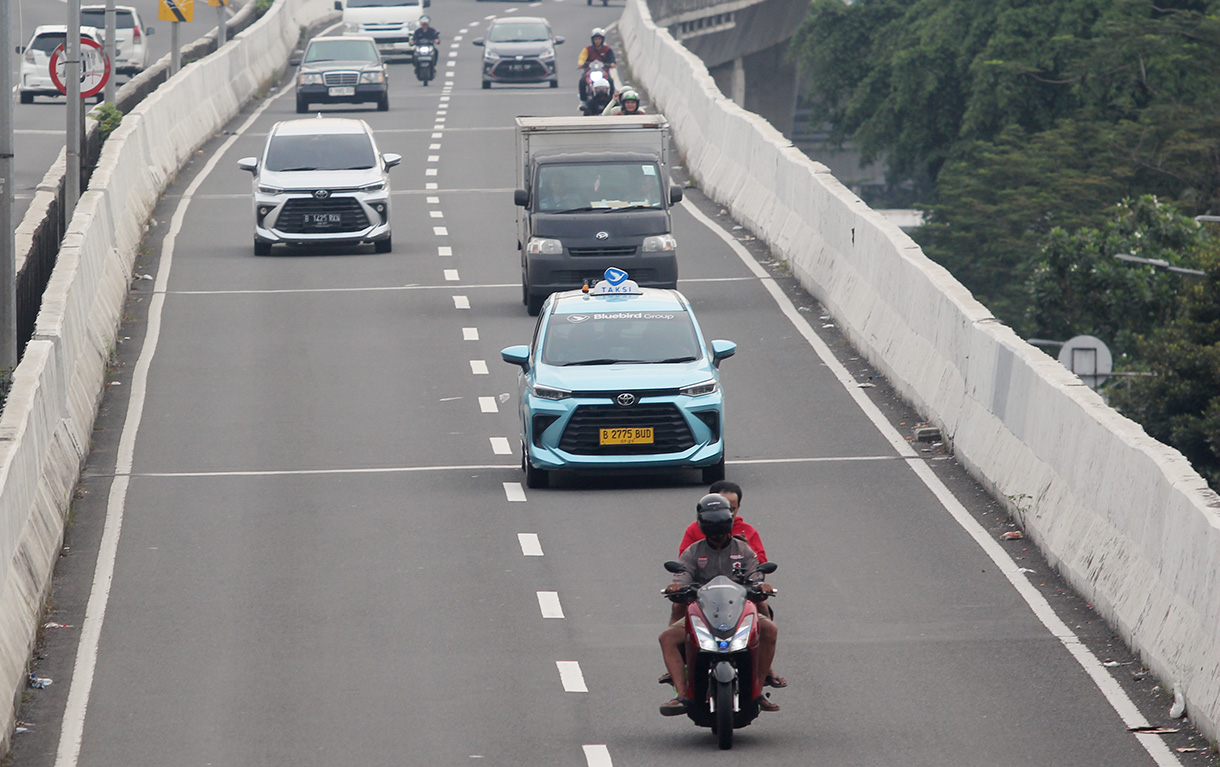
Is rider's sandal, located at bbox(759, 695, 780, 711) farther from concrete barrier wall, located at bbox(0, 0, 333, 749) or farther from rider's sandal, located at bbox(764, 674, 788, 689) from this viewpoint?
concrete barrier wall, located at bbox(0, 0, 333, 749)

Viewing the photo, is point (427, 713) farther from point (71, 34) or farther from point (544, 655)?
point (71, 34)

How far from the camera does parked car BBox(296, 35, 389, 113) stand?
50938 mm

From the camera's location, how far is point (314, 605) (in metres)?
14.6

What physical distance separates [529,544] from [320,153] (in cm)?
1702

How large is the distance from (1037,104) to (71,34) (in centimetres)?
3915

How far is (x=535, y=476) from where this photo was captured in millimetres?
18188

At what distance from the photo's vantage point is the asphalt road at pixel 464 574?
38.3 ft

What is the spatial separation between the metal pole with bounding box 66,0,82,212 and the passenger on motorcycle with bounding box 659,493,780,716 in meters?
19.6

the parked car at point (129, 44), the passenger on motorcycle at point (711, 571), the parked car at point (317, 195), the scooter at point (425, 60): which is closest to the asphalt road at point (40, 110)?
the parked car at point (129, 44)

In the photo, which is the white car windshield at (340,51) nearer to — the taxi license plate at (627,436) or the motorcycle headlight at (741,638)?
the taxi license plate at (627,436)

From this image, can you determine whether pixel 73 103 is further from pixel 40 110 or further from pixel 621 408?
pixel 40 110

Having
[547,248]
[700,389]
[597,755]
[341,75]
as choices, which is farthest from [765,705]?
[341,75]

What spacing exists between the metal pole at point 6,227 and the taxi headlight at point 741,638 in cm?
1110

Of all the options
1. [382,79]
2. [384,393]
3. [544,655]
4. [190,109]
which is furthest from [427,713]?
[382,79]
